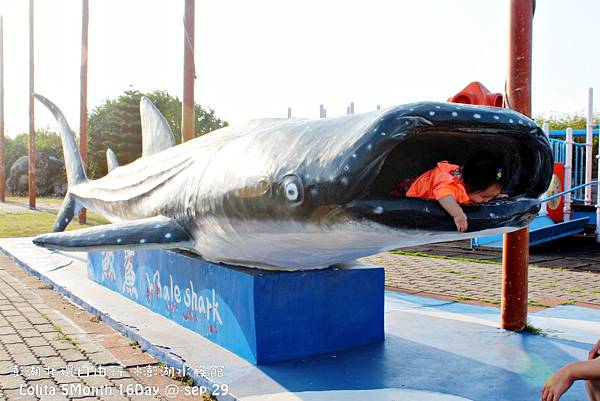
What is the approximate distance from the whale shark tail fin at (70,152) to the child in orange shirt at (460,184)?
506 centimetres

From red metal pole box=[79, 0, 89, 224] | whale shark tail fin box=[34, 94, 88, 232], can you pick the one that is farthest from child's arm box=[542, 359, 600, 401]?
red metal pole box=[79, 0, 89, 224]

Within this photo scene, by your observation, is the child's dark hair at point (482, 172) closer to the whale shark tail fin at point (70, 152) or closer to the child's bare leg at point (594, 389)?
the child's bare leg at point (594, 389)

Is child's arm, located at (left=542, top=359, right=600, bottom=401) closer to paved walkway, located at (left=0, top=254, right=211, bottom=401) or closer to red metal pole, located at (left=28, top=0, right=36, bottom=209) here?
paved walkway, located at (left=0, top=254, right=211, bottom=401)

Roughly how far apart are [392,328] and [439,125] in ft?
9.02

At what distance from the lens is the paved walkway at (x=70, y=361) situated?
3535mm

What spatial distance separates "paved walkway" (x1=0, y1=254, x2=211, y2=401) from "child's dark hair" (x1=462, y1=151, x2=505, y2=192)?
195cm

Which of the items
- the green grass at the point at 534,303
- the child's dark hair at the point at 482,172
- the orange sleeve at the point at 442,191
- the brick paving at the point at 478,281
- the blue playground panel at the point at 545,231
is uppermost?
the child's dark hair at the point at 482,172

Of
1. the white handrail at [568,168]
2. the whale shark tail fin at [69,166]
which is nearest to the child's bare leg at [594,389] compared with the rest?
the whale shark tail fin at [69,166]

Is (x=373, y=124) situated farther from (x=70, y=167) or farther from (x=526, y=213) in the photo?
(x=70, y=167)

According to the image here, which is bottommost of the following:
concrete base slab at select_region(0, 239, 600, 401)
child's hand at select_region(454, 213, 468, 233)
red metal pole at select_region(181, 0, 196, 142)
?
concrete base slab at select_region(0, 239, 600, 401)

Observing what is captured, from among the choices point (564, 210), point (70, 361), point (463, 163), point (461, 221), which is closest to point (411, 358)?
point (463, 163)

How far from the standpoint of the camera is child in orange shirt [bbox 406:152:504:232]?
2570 millimetres

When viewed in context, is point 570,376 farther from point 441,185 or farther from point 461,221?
→ point 441,185

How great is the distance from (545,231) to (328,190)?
9.97 m
